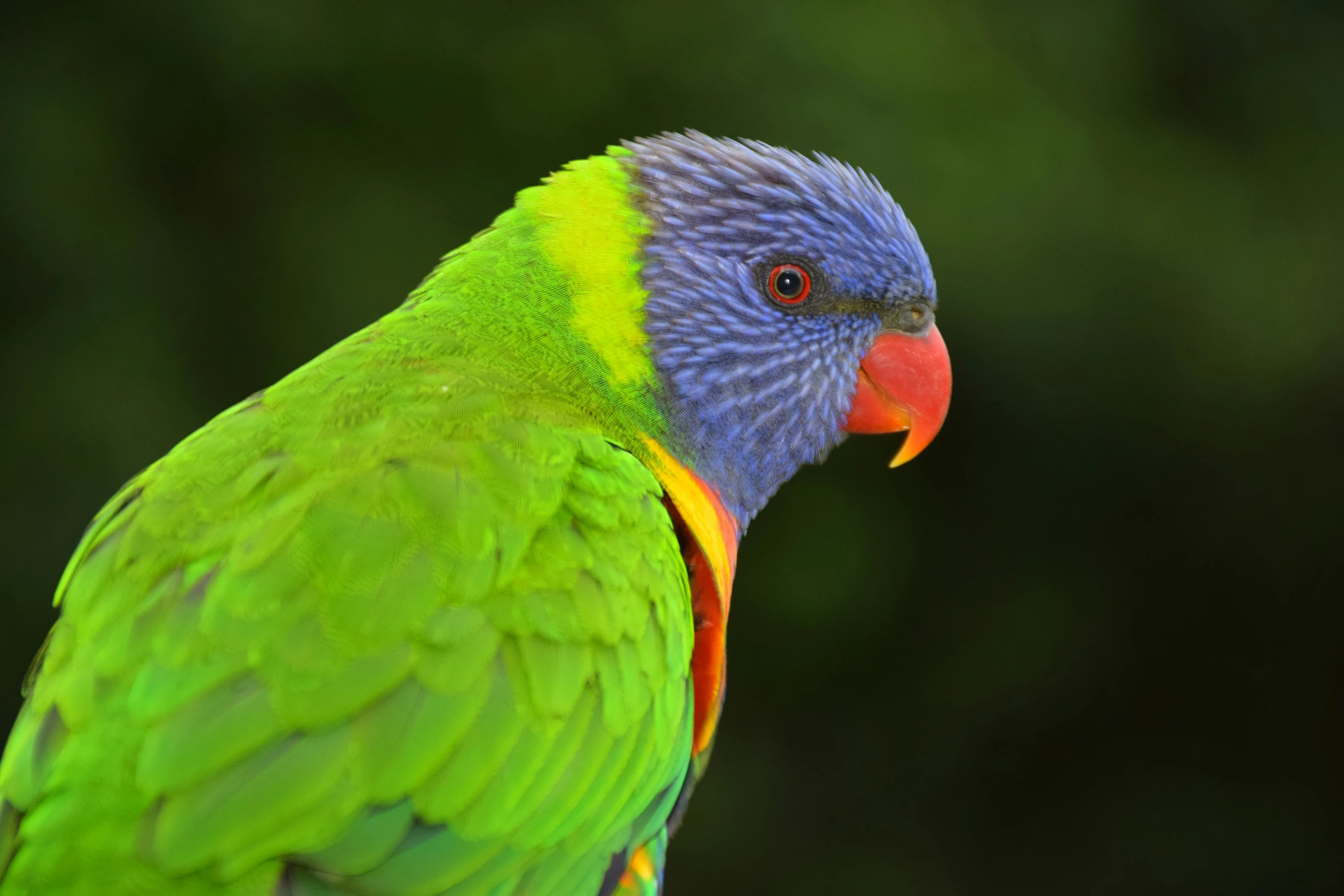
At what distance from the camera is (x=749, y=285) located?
1.87 meters

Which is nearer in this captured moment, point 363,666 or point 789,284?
point 363,666

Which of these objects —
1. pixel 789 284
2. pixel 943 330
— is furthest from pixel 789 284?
pixel 943 330

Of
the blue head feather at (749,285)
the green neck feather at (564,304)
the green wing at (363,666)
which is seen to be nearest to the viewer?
the green wing at (363,666)

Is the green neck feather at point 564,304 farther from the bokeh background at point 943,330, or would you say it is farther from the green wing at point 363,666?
the bokeh background at point 943,330

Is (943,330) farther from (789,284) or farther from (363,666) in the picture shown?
(363,666)

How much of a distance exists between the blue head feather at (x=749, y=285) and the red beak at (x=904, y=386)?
57 millimetres

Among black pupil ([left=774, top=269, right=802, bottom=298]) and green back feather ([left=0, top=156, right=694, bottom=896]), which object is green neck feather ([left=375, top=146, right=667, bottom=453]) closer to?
green back feather ([left=0, top=156, right=694, bottom=896])

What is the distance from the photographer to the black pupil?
188 cm

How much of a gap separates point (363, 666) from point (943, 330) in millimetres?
2739

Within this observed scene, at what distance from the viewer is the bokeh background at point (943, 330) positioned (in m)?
3.56

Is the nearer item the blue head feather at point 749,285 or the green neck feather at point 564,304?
the green neck feather at point 564,304

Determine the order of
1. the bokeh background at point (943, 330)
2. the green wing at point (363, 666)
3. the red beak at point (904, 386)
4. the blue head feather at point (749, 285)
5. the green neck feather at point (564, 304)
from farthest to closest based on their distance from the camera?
1. the bokeh background at point (943, 330)
2. the red beak at point (904, 386)
3. the blue head feather at point (749, 285)
4. the green neck feather at point (564, 304)
5. the green wing at point (363, 666)

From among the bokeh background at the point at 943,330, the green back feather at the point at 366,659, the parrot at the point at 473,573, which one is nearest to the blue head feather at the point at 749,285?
the parrot at the point at 473,573

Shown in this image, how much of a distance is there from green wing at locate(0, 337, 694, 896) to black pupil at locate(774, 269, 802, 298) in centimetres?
47
